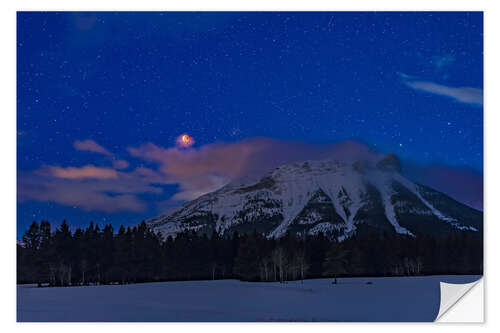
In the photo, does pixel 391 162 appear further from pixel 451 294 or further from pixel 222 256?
pixel 222 256

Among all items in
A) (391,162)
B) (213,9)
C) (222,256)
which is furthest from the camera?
(222,256)

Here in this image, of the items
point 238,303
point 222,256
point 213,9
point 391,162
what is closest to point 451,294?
point 391,162

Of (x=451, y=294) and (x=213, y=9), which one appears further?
(x=213, y=9)

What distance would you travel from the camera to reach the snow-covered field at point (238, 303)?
9.90 m

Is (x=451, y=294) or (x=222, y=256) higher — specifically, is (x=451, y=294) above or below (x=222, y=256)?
below

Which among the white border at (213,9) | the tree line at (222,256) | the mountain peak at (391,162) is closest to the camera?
the white border at (213,9)

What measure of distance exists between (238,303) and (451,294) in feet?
14.4

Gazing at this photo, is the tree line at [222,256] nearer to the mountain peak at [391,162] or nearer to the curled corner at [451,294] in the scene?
the curled corner at [451,294]

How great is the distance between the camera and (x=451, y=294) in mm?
10109

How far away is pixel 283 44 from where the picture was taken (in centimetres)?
1095

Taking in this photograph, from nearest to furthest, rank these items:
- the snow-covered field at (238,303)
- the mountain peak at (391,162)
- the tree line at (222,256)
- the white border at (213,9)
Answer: the white border at (213,9)
the snow-covered field at (238,303)
the tree line at (222,256)
the mountain peak at (391,162)

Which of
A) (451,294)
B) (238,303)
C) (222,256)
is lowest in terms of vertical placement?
(238,303)

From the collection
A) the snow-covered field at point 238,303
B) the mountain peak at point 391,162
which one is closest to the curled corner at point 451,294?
the snow-covered field at point 238,303

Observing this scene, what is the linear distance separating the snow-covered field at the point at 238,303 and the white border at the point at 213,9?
17 cm
